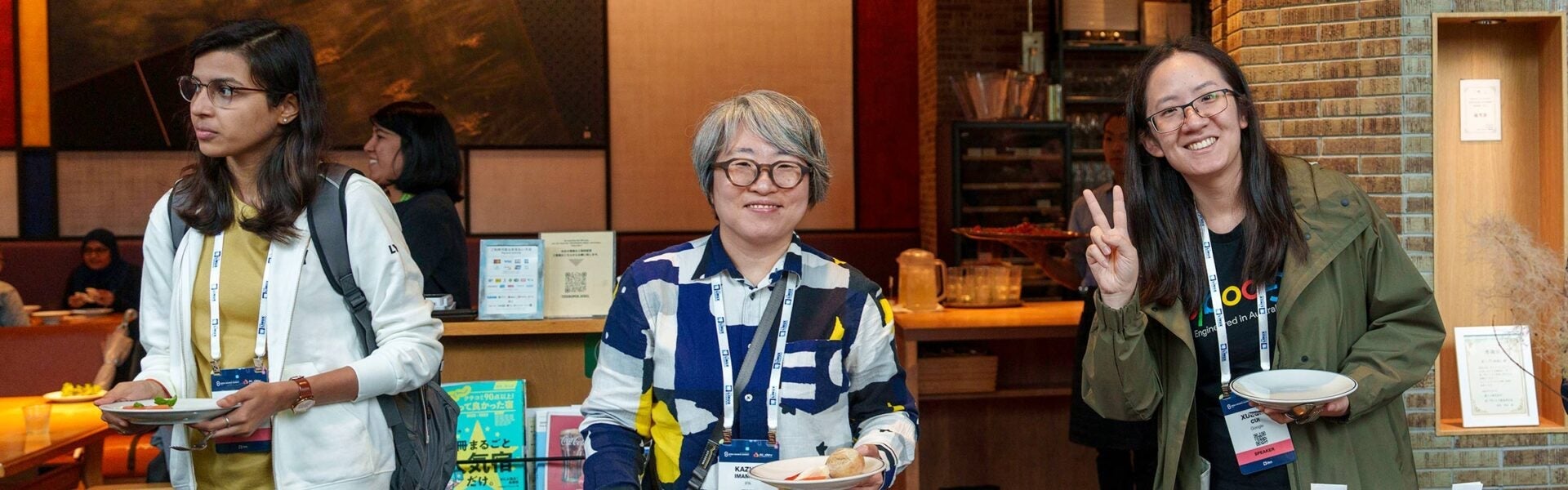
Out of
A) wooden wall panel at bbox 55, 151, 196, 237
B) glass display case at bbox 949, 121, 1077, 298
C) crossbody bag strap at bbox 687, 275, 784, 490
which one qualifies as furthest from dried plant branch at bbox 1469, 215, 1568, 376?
wooden wall panel at bbox 55, 151, 196, 237

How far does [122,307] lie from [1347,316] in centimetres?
652

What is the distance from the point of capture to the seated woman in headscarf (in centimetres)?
650

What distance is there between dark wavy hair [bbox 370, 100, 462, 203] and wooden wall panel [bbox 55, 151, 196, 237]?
4711 millimetres


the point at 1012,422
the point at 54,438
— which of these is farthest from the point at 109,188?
the point at 1012,422

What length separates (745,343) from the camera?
69.6 inches

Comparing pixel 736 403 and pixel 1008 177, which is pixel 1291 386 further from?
pixel 1008 177

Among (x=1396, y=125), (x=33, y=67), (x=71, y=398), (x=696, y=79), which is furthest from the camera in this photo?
(x=696, y=79)

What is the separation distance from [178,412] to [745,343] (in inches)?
36.4

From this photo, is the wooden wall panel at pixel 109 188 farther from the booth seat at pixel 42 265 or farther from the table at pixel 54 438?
the table at pixel 54 438

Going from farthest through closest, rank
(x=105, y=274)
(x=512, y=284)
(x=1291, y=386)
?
(x=105, y=274), (x=512, y=284), (x=1291, y=386)

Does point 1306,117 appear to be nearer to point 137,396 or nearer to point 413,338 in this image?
point 413,338

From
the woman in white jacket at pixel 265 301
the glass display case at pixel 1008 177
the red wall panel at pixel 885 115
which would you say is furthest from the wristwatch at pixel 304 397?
the red wall panel at pixel 885 115

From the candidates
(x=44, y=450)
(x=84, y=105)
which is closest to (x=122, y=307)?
(x=84, y=105)

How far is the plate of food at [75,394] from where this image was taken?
3783 mm
